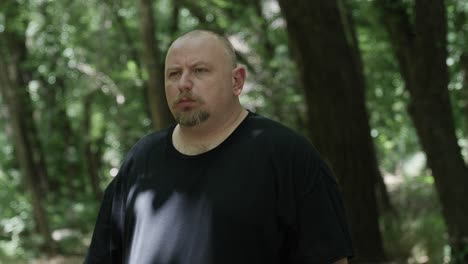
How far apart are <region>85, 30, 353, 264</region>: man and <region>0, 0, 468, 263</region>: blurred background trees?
13.1 feet

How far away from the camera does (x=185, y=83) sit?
8.56 ft

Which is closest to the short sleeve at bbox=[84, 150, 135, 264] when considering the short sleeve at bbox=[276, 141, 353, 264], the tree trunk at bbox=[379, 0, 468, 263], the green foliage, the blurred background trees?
the short sleeve at bbox=[276, 141, 353, 264]

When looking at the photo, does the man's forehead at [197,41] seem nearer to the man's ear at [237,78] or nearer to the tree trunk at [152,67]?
the man's ear at [237,78]

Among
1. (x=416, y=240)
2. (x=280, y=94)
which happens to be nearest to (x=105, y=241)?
(x=416, y=240)

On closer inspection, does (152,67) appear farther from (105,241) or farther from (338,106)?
(105,241)

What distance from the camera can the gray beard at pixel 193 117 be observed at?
8.56ft

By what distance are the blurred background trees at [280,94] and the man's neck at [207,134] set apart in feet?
13.0

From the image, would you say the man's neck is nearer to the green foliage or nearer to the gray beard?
the gray beard

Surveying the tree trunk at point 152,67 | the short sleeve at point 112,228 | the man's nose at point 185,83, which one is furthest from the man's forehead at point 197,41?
the tree trunk at point 152,67

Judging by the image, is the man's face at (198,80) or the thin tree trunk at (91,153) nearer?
the man's face at (198,80)

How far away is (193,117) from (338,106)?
15.4 feet

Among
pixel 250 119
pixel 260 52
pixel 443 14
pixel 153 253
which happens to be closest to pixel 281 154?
pixel 250 119

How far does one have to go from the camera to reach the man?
7.96 ft

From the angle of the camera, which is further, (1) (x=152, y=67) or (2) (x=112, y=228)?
(1) (x=152, y=67)
